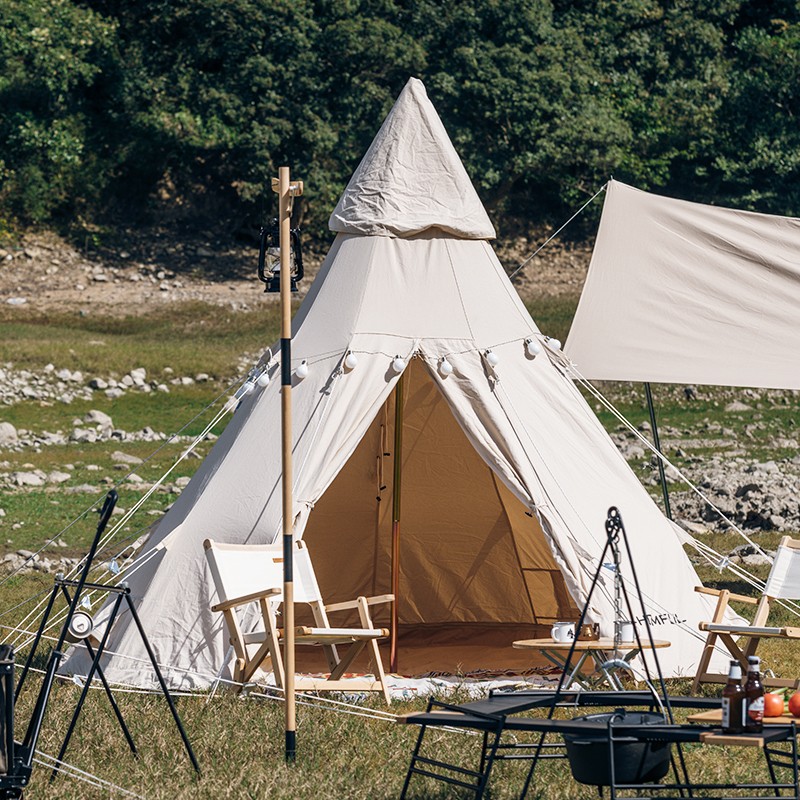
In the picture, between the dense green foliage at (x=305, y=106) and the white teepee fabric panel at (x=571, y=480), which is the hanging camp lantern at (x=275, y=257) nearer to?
the white teepee fabric panel at (x=571, y=480)

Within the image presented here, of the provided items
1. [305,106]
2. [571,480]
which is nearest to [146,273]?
[305,106]

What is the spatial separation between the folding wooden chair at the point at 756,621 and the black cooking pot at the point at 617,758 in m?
1.86

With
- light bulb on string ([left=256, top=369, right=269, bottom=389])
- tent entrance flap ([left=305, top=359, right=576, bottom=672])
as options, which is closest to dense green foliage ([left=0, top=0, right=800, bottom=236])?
tent entrance flap ([left=305, top=359, right=576, bottom=672])

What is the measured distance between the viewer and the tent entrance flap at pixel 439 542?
9266mm

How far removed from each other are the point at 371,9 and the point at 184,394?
12051 millimetres

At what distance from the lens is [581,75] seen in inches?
1197

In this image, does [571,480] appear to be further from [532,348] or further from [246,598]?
[246,598]

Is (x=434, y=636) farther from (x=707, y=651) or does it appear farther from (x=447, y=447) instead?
(x=707, y=651)

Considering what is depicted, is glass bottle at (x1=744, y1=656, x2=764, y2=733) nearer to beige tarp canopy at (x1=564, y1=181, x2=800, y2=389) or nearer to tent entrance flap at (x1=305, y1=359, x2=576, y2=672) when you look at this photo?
tent entrance flap at (x1=305, y1=359, x2=576, y2=672)

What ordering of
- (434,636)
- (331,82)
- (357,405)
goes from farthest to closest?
(331,82), (434,636), (357,405)

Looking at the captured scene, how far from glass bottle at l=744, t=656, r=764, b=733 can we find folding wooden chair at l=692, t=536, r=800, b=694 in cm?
203

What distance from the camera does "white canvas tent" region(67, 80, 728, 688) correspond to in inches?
288

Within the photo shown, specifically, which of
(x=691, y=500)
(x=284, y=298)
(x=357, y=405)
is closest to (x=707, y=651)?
(x=357, y=405)

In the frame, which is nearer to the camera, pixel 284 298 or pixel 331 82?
pixel 284 298
